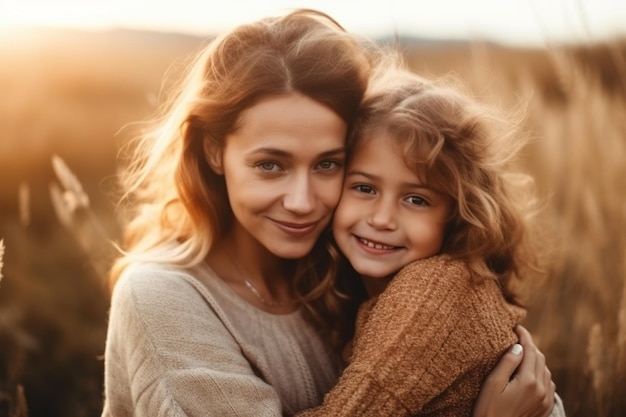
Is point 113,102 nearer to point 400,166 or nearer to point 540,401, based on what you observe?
point 400,166

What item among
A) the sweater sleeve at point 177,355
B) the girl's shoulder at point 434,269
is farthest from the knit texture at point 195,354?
the girl's shoulder at point 434,269

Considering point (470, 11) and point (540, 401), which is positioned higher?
point (470, 11)

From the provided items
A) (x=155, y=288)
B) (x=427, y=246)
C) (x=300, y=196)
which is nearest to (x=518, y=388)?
(x=427, y=246)

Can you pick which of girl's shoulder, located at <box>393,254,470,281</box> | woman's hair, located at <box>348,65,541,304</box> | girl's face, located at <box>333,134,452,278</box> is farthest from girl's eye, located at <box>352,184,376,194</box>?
girl's shoulder, located at <box>393,254,470,281</box>

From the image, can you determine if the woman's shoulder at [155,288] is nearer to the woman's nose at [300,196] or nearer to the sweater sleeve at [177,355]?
the sweater sleeve at [177,355]

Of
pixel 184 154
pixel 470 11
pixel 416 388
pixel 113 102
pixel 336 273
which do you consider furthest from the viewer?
pixel 113 102

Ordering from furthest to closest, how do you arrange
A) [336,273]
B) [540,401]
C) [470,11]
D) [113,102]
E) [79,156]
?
[113,102], [79,156], [470,11], [336,273], [540,401]

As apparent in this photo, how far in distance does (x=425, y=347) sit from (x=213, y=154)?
3.00 ft

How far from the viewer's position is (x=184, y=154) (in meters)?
2.31

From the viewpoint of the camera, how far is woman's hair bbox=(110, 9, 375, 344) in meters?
2.14

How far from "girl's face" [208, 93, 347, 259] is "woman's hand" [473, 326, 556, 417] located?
2.24 feet

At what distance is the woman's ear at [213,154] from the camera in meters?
2.27

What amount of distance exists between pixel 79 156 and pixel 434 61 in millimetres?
2602

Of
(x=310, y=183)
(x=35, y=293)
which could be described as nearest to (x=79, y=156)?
(x=35, y=293)
